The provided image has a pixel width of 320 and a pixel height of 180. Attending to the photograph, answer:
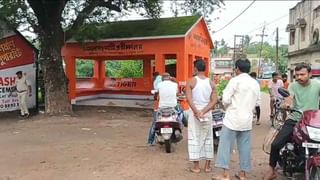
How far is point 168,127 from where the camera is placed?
840 cm

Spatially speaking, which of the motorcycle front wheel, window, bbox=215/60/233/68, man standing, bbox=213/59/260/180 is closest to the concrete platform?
man standing, bbox=213/59/260/180

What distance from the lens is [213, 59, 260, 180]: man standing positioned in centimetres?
620

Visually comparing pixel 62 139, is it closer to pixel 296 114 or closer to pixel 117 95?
pixel 296 114

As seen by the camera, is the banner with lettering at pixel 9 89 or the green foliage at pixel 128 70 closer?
the banner with lettering at pixel 9 89

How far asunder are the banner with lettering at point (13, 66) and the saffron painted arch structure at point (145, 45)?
6.46 feet

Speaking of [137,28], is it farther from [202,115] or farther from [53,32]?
[202,115]

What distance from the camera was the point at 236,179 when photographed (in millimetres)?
6578

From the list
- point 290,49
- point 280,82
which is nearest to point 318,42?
point 290,49

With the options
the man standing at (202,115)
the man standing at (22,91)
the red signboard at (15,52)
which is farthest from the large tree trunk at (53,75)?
the man standing at (202,115)

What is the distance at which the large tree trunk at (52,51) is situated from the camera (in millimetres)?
15547

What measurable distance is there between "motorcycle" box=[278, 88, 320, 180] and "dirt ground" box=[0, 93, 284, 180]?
911mm

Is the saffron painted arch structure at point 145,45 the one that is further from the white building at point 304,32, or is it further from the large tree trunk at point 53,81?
the white building at point 304,32

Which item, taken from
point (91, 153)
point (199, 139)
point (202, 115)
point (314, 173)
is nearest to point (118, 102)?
point (91, 153)

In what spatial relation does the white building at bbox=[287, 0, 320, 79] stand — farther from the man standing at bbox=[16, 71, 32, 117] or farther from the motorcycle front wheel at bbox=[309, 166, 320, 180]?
the motorcycle front wheel at bbox=[309, 166, 320, 180]
